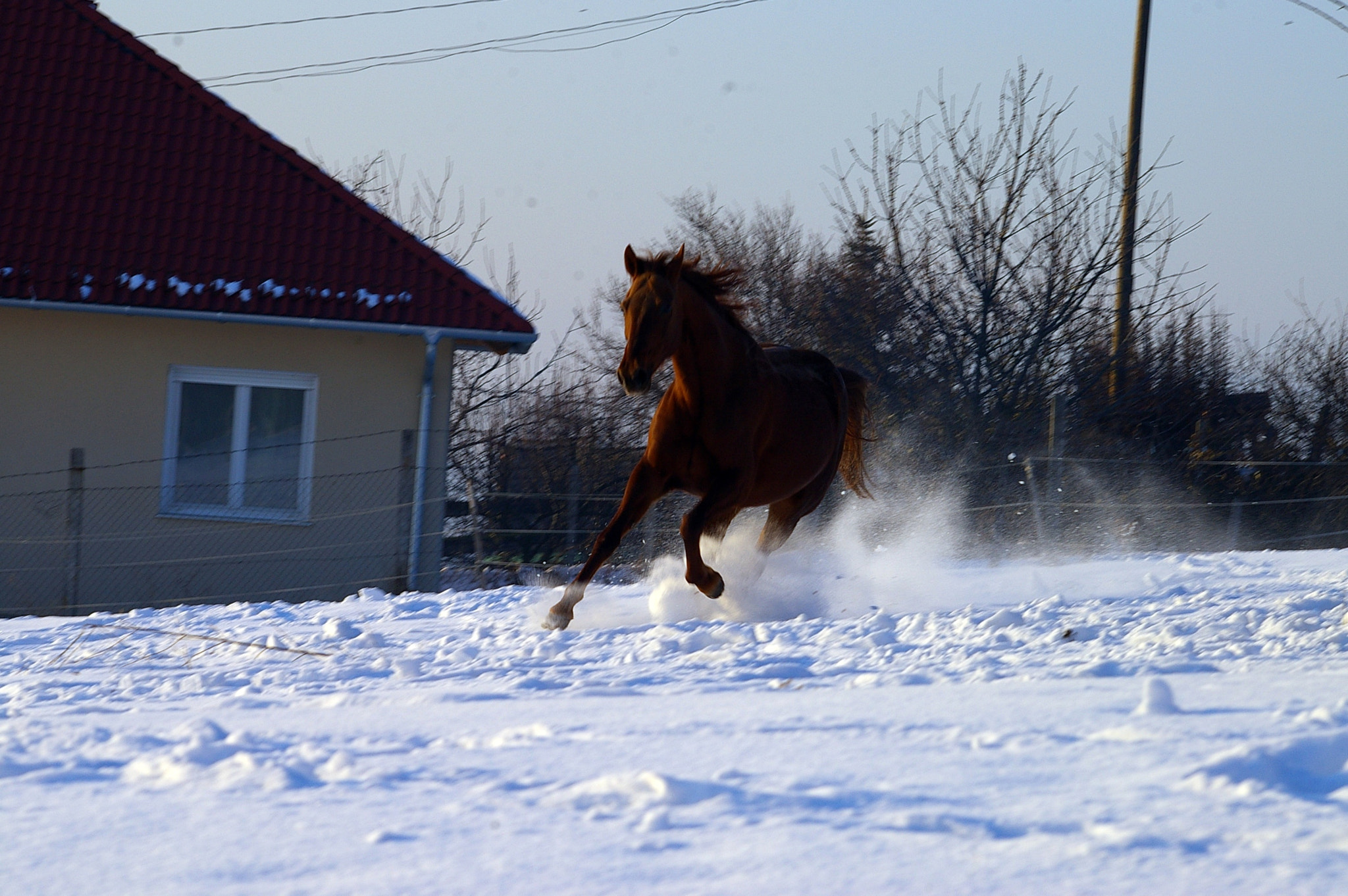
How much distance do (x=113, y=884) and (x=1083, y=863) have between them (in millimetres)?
1565

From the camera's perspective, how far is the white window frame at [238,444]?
1014 centimetres

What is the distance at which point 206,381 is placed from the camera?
10281mm

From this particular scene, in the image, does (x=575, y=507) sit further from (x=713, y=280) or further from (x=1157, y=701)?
(x=1157, y=701)

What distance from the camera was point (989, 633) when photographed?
4781 millimetres

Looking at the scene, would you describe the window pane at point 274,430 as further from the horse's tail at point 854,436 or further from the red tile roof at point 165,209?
the horse's tail at point 854,436


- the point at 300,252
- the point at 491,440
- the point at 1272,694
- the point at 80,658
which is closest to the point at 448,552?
the point at 491,440

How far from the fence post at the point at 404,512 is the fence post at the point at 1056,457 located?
19.2ft

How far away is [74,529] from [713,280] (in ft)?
19.0

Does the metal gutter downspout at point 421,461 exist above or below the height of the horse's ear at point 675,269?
below

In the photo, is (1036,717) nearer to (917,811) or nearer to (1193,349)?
(917,811)

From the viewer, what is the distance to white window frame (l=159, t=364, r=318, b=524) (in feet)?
33.3

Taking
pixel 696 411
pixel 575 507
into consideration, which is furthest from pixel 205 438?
pixel 696 411

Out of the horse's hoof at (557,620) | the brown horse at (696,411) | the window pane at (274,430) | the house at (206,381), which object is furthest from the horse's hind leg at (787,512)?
the window pane at (274,430)

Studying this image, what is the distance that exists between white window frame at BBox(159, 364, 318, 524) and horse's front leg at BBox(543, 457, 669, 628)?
482 cm
